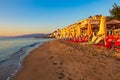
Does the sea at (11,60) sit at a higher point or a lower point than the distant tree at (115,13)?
lower

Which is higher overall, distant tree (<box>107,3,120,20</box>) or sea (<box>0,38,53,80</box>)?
distant tree (<box>107,3,120,20</box>)

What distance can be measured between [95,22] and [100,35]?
6.45 metres

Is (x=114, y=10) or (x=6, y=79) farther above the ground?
(x=114, y=10)

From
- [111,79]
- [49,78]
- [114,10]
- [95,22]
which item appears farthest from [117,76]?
[114,10]

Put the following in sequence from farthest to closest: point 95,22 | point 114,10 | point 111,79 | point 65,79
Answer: point 114,10, point 95,22, point 65,79, point 111,79

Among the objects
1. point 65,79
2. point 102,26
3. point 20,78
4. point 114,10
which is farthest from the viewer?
point 114,10

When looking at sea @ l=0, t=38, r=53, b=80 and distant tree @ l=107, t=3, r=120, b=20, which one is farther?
distant tree @ l=107, t=3, r=120, b=20

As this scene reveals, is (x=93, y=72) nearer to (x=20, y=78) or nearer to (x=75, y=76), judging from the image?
(x=75, y=76)

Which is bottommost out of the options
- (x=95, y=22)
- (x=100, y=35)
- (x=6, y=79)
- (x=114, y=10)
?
(x=6, y=79)

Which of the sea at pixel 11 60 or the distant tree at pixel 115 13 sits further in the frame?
the distant tree at pixel 115 13

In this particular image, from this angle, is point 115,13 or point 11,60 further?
point 115,13

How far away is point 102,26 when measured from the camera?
674 inches

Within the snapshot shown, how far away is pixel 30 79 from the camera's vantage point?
22.2 ft

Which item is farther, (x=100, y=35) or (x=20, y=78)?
(x=100, y=35)
